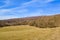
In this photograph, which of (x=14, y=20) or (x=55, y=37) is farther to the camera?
(x=14, y=20)

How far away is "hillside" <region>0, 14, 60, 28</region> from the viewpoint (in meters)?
21.5

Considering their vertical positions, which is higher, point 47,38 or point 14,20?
point 14,20

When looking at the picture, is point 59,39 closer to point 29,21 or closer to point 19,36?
point 19,36

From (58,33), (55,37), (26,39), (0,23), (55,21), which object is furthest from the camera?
(55,21)

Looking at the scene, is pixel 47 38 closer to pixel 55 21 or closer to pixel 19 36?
pixel 19 36

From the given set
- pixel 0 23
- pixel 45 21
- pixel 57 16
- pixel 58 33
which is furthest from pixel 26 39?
pixel 57 16

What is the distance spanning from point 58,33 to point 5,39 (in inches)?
195

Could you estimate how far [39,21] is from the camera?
24.5 meters

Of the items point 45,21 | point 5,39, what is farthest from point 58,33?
point 45,21

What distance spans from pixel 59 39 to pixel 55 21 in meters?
13.1

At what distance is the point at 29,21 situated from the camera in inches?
923

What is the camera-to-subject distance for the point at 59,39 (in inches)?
491

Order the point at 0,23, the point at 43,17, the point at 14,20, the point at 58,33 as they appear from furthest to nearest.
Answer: the point at 43,17
the point at 14,20
the point at 0,23
the point at 58,33

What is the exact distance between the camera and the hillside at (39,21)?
2147 cm
